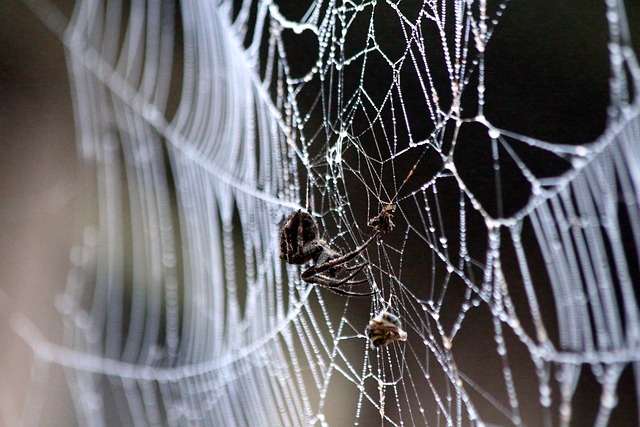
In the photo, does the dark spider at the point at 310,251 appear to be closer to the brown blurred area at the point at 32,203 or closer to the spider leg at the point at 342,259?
the spider leg at the point at 342,259

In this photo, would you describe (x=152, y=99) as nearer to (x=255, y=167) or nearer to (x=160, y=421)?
(x=255, y=167)

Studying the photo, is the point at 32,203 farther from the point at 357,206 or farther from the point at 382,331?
the point at 382,331

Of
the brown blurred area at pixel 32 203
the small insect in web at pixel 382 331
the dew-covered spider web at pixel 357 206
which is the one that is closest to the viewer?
the dew-covered spider web at pixel 357 206

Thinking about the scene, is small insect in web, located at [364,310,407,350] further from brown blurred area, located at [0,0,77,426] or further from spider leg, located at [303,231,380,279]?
brown blurred area, located at [0,0,77,426]

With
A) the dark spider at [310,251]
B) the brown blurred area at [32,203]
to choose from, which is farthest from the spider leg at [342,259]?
the brown blurred area at [32,203]

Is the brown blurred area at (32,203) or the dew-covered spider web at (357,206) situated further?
the brown blurred area at (32,203)

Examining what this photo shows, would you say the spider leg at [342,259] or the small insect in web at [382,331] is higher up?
the spider leg at [342,259]

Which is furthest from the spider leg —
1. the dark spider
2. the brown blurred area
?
the brown blurred area

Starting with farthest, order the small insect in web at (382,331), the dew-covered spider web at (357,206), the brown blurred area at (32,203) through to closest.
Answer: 1. the brown blurred area at (32,203)
2. the small insect in web at (382,331)
3. the dew-covered spider web at (357,206)
